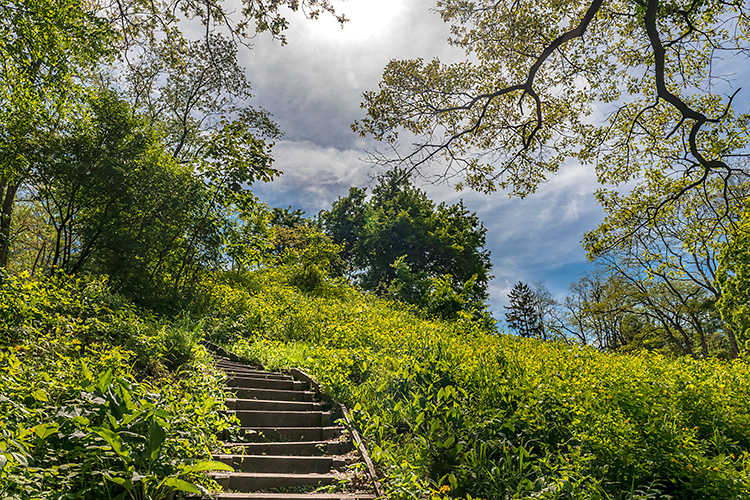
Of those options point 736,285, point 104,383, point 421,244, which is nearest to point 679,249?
point 736,285

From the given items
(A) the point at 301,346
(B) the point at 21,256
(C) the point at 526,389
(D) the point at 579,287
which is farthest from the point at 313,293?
(D) the point at 579,287

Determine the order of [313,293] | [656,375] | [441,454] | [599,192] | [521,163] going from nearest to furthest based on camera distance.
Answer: [441,454] → [656,375] → [521,163] → [599,192] → [313,293]

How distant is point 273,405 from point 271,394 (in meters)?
0.47

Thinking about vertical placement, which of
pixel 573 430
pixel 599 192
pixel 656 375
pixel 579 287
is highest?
pixel 579 287

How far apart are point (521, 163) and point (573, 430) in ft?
21.9

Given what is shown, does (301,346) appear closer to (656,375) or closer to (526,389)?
(526,389)

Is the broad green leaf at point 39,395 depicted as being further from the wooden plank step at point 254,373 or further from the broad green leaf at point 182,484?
the wooden plank step at point 254,373

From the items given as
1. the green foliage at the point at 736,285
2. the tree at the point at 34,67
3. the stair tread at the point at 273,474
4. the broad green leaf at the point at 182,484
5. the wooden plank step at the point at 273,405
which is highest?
the tree at the point at 34,67

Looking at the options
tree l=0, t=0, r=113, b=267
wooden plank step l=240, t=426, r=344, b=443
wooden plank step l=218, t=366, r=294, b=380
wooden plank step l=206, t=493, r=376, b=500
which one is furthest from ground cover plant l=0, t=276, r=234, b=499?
tree l=0, t=0, r=113, b=267

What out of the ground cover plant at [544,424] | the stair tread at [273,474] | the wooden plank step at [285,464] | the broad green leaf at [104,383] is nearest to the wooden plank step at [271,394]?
the ground cover plant at [544,424]

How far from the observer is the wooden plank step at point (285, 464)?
4.55 meters

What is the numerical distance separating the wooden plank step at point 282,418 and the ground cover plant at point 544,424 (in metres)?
0.45

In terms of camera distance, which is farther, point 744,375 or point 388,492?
point 744,375

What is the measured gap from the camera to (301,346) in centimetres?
962
